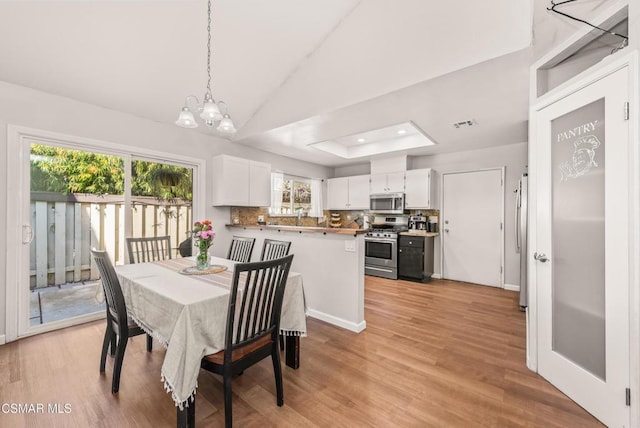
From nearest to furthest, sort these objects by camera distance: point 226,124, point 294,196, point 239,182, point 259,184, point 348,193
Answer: point 226,124, point 239,182, point 259,184, point 294,196, point 348,193

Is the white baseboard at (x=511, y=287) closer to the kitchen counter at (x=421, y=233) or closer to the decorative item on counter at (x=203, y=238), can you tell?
the kitchen counter at (x=421, y=233)

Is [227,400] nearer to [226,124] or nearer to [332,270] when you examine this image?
[332,270]

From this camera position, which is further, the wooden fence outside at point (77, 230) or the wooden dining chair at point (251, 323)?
the wooden fence outside at point (77, 230)

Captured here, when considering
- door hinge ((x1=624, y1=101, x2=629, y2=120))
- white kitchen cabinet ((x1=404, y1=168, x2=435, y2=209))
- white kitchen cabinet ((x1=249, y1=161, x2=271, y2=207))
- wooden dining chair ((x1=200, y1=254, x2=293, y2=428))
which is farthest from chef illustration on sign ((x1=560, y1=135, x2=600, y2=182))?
white kitchen cabinet ((x1=249, y1=161, x2=271, y2=207))

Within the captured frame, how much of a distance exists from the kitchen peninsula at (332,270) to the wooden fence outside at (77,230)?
6.06ft

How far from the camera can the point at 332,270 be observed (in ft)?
9.70

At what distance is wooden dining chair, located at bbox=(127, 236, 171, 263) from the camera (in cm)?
276

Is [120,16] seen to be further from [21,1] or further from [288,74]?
[288,74]

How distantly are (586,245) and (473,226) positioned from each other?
10.1 ft

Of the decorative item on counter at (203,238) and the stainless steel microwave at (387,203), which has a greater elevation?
the stainless steel microwave at (387,203)

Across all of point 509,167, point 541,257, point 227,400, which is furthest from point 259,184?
point 509,167

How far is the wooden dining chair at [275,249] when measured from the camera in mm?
2510

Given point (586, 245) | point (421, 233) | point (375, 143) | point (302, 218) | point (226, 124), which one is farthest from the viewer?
point (302, 218)

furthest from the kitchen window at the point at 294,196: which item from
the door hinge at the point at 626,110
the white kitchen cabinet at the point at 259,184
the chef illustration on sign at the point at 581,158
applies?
the door hinge at the point at 626,110
